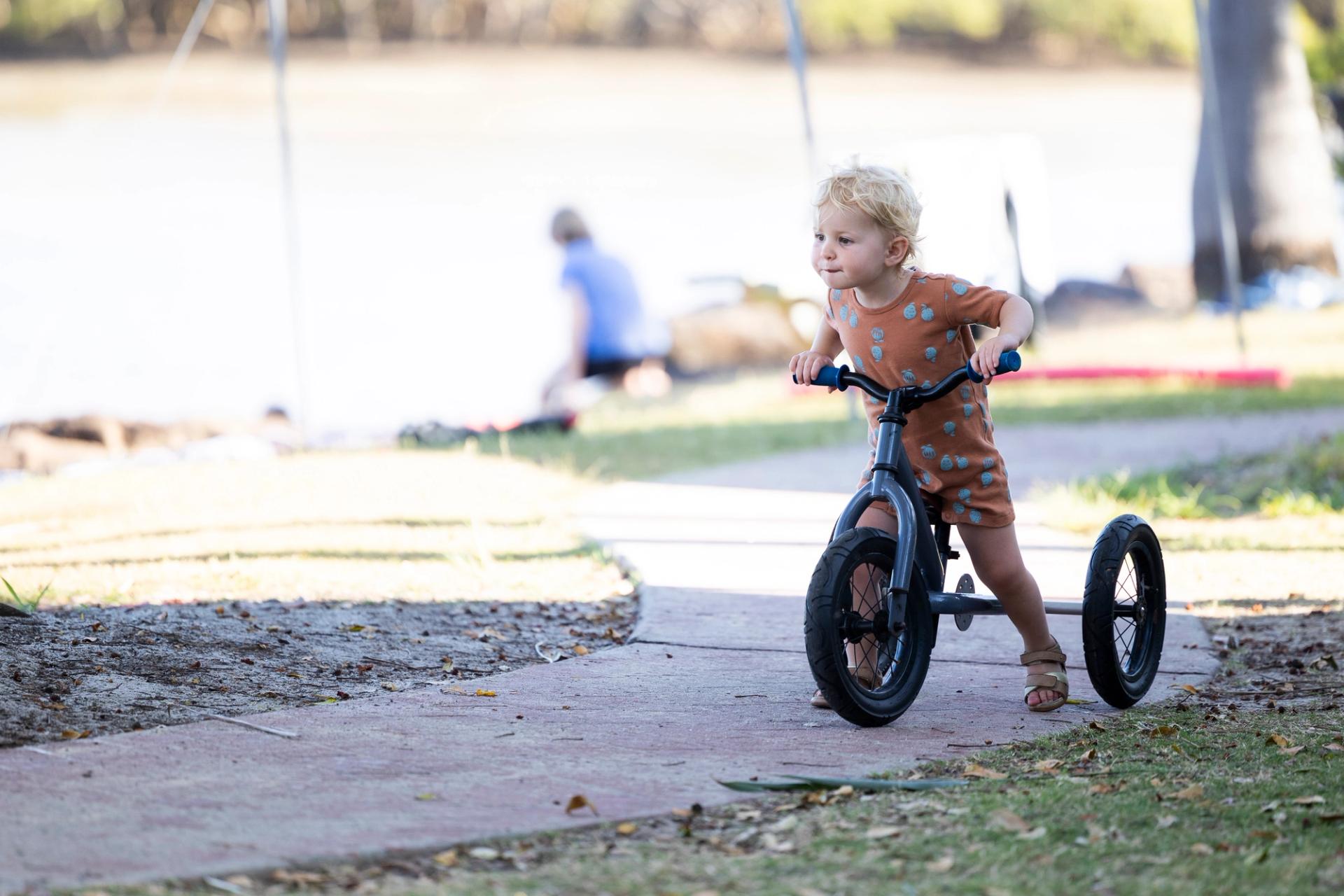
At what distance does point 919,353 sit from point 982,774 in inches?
39.8

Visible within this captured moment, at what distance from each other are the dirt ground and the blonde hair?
1.45m

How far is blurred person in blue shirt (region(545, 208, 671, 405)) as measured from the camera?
12102mm

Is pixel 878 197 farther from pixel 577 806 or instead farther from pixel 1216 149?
pixel 1216 149

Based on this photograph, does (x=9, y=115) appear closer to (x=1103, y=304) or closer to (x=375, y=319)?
(x=375, y=319)

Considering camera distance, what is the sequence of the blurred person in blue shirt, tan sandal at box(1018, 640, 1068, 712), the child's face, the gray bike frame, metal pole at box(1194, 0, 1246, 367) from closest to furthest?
1. the gray bike frame
2. the child's face
3. tan sandal at box(1018, 640, 1068, 712)
4. metal pole at box(1194, 0, 1246, 367)
5. the blurred person in blue shirt

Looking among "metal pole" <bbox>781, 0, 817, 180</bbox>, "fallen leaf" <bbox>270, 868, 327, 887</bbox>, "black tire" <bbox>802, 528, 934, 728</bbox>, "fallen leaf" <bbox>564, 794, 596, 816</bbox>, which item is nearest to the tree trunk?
"metal pole" <bbox>781, 0, 817, 180</bbox>

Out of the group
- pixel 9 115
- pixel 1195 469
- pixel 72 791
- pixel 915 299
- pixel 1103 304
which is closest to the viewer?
pixel 72 791

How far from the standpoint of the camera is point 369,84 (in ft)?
125

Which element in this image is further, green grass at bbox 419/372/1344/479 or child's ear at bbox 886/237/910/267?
green grass at bbox 419/372/1344/479

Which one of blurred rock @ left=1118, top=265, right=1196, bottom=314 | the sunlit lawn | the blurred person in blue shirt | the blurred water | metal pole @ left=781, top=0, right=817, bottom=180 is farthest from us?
blurred rock @ left=1118, top=265, right=1196, bottom=314

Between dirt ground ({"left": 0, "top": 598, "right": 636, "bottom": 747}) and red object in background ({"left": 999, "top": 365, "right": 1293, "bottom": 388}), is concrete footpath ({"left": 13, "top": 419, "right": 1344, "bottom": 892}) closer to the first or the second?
dirt ground ({"left": 0, "top": 598, "right": 636, "bottom": 747})

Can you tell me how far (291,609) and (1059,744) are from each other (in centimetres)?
226

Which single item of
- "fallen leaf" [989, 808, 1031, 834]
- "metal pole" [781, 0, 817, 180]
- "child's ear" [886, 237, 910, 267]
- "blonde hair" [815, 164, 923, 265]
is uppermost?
"metal pole" [781, 0, 817, 180]

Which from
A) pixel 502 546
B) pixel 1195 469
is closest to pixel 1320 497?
pixel 1195 469
